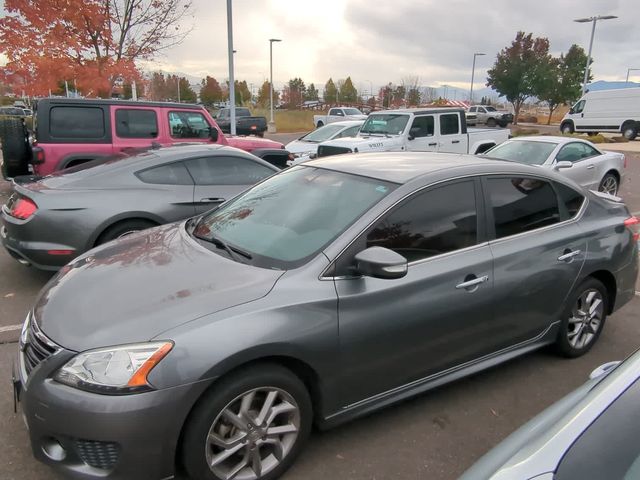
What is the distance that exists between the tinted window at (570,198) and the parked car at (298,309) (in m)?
0.02

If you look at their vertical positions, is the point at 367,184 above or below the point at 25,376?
above

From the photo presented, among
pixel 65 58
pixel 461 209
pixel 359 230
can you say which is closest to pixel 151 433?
pixel 359 230

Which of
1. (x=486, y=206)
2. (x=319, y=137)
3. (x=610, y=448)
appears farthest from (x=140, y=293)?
(x=319, y=137)

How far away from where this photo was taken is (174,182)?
5.53m

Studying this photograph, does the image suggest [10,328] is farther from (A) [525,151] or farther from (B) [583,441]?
(A) [525,151]

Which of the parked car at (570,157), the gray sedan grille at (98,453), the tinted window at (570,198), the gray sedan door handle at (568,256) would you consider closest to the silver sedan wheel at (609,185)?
the parked car at (570,157)

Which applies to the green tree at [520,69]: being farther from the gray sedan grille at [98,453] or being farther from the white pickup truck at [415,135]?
the gray sedan grille at [98,453]

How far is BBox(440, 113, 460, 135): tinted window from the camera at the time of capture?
1234cm

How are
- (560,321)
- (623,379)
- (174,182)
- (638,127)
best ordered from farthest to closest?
1. (638,127)
2. (174,182)
3. (560,321)
4. (623,379)

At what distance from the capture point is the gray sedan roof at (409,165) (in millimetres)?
3232

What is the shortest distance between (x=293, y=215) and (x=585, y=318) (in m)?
2.49

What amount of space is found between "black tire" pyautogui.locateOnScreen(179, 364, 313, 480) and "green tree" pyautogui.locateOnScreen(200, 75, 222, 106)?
73.1 metres

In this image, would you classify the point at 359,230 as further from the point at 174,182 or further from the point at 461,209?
the point at 174,182

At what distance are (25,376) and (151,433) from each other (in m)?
0.77
